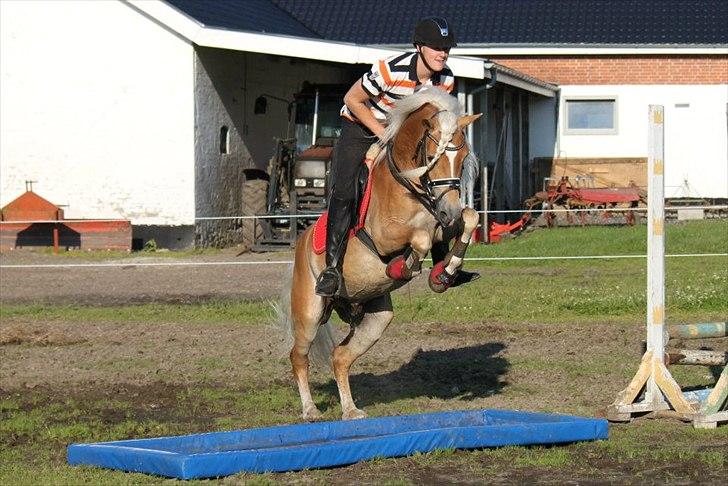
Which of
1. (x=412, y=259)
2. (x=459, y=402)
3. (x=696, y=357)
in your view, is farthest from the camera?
(x=459, y=402)

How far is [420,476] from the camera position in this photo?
262 inches

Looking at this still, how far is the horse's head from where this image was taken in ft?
24.6

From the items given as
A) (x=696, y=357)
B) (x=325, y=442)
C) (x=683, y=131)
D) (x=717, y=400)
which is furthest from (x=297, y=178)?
(x=325, y=442)

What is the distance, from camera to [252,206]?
892 inches

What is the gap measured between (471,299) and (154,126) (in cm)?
1028

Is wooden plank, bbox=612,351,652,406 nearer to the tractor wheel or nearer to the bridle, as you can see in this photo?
the bridle

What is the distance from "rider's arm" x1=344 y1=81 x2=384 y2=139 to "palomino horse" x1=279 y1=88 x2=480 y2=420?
0.18 m

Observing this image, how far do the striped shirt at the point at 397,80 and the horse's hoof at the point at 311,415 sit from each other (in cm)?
215

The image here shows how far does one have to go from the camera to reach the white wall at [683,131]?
96.9 feet

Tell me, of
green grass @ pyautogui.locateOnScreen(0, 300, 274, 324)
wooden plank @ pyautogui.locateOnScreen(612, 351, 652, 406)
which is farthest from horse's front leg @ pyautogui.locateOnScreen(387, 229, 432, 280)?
green grass @ pyautogui.locateOnScreen(0, 300, 274, 324)

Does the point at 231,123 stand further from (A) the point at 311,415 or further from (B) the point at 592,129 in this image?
(A) the point at 311,415

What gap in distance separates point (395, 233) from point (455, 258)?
1.37 feet

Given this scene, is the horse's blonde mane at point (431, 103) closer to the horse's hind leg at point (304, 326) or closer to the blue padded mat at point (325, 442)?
the horse's hind leg at point (304, 326)

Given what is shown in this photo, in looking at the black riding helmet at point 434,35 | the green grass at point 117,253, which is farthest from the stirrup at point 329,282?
the green grass at point 117,253
